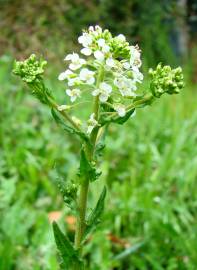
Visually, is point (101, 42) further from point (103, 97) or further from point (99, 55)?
point (103, 97)

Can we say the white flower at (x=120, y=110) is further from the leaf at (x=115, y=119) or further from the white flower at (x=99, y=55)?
the white flower at (x=99, y=55)

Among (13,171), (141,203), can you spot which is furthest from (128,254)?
(13,171)

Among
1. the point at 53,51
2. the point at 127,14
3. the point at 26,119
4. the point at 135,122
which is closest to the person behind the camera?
the point at 26,119

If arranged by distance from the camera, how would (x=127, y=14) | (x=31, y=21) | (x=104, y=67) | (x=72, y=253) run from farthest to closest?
(x=127, y=14) < (x=31, y=21) < (x=72, y=253) < (x=104, y=67)

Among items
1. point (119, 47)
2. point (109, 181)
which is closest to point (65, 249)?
point (119, 47)

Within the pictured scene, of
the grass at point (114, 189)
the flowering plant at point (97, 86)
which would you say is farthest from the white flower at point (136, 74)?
the grass at point (114, 189)

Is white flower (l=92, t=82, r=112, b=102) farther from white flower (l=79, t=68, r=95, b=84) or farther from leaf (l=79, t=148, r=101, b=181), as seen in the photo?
leaf (l=79, t=148, r=101, b=181)

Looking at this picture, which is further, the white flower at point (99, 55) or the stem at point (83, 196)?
the stem at point (83, 196)

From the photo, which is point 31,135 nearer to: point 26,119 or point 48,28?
point 26,119
